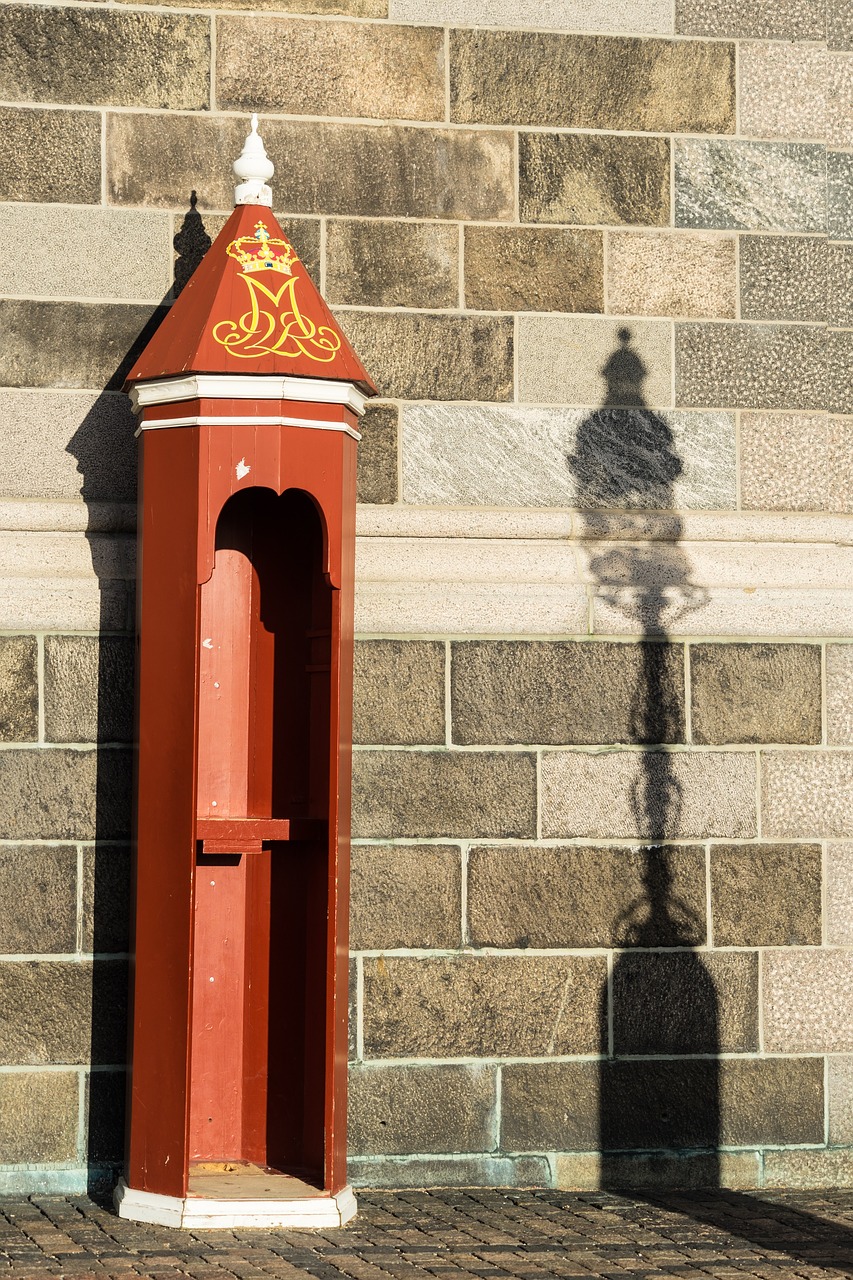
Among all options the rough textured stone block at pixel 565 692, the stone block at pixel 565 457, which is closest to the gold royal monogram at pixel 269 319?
the stone block at pixel 565 457

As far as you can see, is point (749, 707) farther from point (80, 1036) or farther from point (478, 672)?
point (80, 1036)

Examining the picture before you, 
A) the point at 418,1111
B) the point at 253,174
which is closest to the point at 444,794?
the point at 418,1111

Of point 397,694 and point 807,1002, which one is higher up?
point 397,694

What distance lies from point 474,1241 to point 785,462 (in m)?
2.83

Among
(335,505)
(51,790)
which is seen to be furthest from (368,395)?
(51,790)

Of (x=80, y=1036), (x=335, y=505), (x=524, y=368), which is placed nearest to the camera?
(x=335, y=505)

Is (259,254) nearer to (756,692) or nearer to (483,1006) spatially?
(756,692)

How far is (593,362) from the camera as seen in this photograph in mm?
5660

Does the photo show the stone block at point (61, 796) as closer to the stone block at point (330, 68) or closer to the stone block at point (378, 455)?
the stone block at point (378, 455)

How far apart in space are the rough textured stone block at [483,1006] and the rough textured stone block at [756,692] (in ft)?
3.04

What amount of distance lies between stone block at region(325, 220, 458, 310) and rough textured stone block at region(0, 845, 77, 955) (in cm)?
211

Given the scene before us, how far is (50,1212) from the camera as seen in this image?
4.90 meters

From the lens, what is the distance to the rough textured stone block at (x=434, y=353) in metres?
5.55

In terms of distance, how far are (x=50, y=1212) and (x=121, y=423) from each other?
2.51 metres
